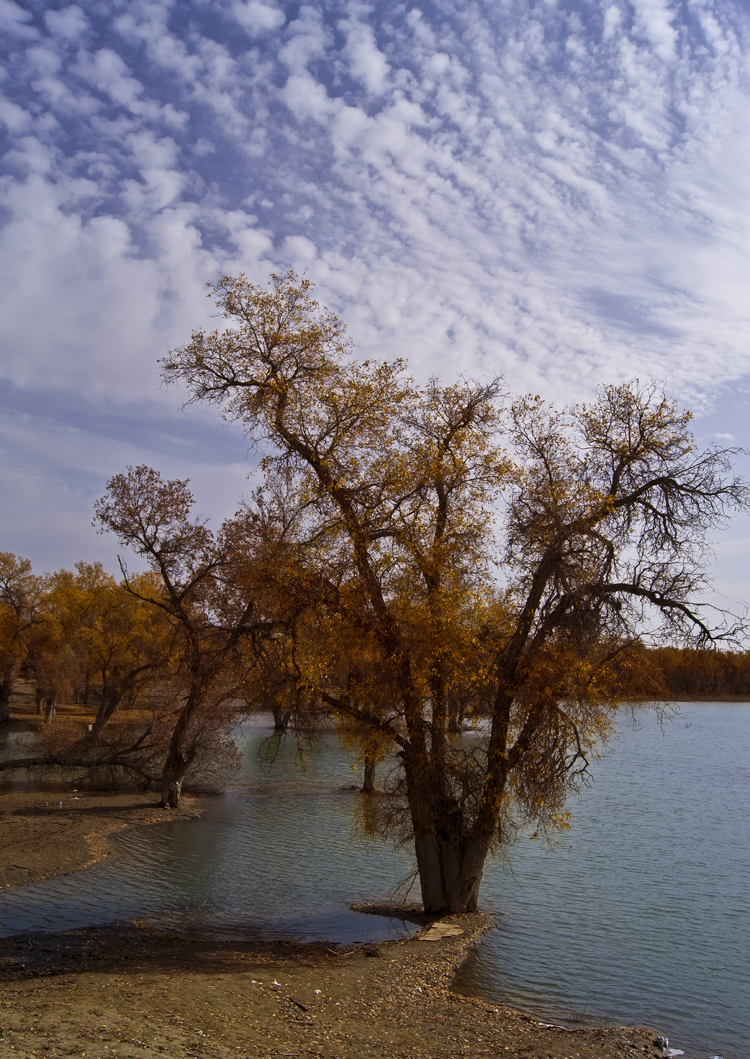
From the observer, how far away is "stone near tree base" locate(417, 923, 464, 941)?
1449cm

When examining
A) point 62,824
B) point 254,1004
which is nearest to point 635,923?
point 254,1004

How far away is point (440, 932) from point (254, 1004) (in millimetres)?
5584

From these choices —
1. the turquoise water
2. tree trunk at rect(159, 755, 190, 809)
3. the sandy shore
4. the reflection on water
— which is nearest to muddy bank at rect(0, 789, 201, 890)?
tree trunk at rect(159, 755, 190, 809)

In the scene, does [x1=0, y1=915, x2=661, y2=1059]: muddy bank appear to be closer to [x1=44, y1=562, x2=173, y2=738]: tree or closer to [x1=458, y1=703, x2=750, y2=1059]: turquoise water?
[x1=458, y1=703, x2=750, y2=1059]: turquoise water

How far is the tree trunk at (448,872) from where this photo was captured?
15594mm

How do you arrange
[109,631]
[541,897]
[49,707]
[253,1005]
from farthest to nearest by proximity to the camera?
[49,707] → [109,631] → [541,897] → [253,1005]

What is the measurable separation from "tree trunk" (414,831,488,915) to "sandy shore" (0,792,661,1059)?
39cm

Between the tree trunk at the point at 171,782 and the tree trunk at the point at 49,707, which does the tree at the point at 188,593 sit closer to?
the tree trunk at the point at 171,782

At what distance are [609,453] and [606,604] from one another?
117 inches

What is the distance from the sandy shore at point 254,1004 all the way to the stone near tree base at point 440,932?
0.13m

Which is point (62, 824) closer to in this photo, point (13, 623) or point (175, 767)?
point (175, 767)

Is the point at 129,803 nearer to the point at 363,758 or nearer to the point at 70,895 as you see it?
the point at 70,895

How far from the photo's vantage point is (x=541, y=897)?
18719 mm

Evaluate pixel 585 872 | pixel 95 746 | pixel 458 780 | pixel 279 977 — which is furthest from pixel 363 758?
pixel 95 746
